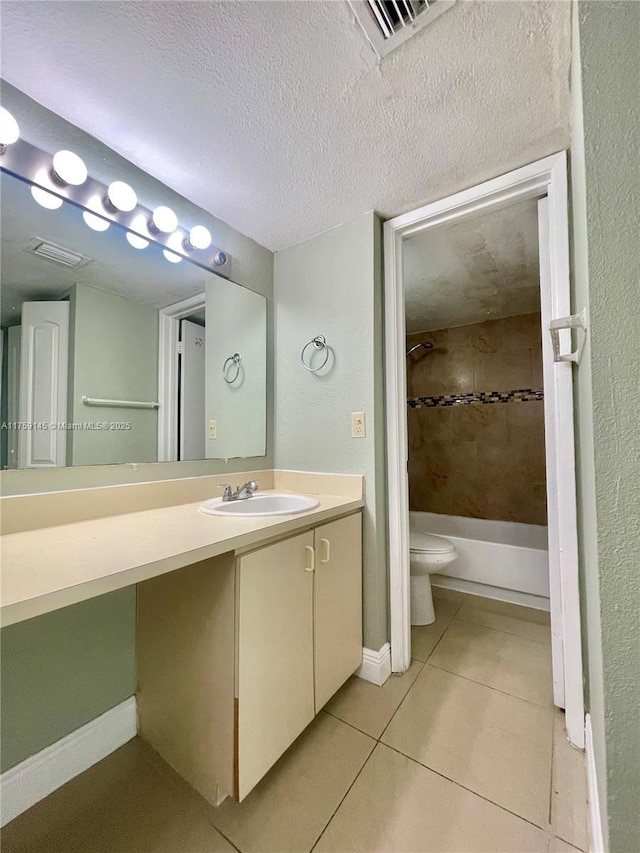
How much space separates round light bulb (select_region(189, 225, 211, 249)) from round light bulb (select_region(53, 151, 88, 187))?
0.42 m

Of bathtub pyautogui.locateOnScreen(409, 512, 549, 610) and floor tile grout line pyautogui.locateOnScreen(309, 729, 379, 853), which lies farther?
bathtub pyautogui.locateOnScreen(409, 512, 549, 610)

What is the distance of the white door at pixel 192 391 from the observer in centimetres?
147

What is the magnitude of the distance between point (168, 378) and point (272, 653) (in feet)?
3.59

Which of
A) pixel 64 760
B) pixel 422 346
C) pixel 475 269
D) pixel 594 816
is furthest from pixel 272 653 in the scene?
pixel 422 346

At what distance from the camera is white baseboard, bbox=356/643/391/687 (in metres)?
1.45

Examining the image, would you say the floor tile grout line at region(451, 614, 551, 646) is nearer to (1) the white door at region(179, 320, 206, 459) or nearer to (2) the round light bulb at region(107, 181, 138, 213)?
(1) the white door at region(179, 320, 206, 459)

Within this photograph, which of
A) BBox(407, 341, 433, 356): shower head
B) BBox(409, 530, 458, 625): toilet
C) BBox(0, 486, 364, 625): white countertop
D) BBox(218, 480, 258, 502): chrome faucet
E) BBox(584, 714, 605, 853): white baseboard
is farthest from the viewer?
BBox(407, 341, 433, 356): shower head

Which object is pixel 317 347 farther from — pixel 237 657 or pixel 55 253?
pixel 237 657

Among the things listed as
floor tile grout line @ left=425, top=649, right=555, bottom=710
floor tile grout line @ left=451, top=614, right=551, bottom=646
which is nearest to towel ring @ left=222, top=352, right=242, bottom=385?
floor tile grout line @ left=425, top=649, right=555, bottom=710

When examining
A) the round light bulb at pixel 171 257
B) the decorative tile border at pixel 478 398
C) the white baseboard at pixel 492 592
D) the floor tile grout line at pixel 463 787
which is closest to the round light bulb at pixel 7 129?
the round light bulb at pixel 171 257

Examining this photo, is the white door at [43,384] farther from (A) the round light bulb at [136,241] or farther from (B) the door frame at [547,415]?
(B) the door frame at [547,415]

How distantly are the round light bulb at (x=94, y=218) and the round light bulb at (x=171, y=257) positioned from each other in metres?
0.23

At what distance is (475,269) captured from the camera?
2.03 m

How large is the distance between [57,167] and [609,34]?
143 cm
